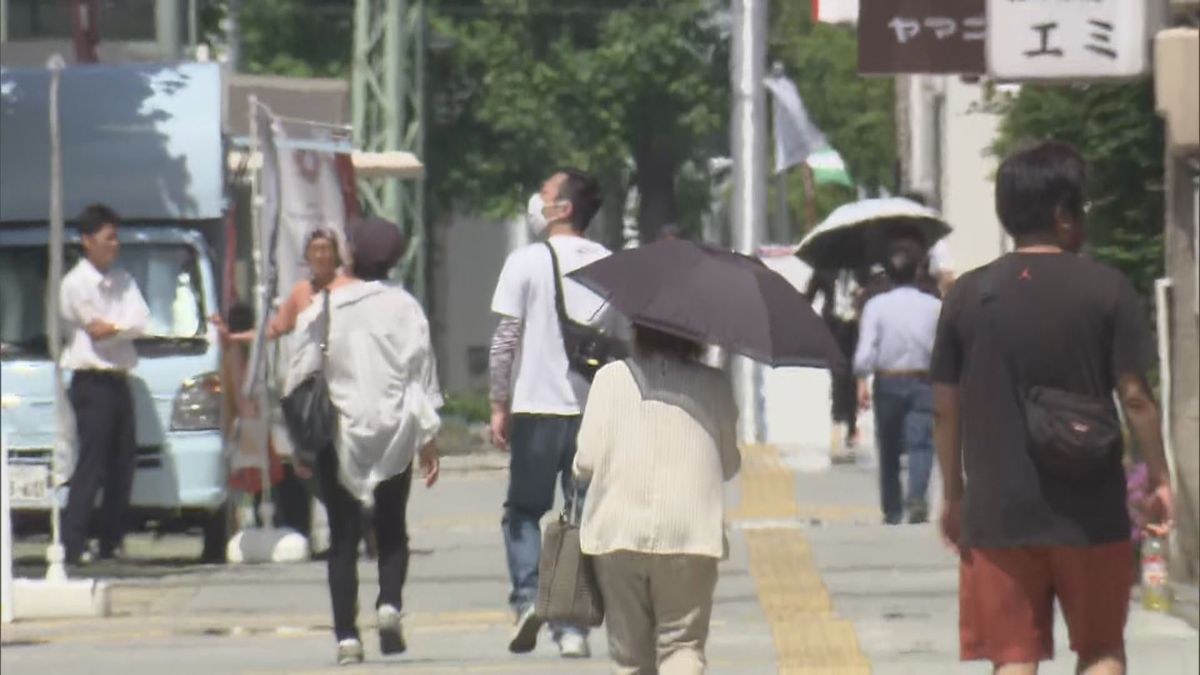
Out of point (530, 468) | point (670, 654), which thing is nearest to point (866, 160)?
point (530, 468)

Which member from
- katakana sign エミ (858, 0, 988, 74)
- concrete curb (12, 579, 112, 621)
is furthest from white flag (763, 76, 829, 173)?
katakana sign エミ (858, 0, 988, 74)

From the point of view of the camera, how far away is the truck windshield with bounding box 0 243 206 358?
56.5 feet

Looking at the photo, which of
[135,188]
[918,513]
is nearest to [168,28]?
[135,188]

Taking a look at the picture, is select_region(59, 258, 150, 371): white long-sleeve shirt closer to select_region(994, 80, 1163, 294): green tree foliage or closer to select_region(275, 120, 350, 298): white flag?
select_region(275, 120, 350, 298): white flag

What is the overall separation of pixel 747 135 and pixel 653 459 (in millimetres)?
21753

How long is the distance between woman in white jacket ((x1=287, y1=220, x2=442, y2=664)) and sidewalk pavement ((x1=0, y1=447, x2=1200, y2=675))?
1.23 ft

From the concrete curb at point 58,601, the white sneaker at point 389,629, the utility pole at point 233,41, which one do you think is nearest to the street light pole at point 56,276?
the concrete curb at point 58,601

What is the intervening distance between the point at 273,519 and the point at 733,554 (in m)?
2.91

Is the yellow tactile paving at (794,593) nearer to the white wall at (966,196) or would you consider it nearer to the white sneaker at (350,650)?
the white sneaker at (350,650)

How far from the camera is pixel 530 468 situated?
38.7 ft

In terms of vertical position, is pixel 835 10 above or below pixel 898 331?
above

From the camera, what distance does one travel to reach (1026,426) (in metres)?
7.93

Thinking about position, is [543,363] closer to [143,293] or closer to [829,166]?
[143,293]

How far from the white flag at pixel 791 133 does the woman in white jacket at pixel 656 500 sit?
23.8 metres
